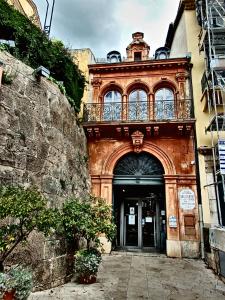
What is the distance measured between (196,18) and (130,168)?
786cm

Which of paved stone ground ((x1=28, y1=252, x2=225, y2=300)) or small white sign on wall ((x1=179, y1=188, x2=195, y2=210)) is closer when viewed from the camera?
paved stone ground ((x1=28, y1=252, x2=225, y2=300))

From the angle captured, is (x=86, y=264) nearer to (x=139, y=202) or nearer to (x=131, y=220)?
(x=131, y=220)

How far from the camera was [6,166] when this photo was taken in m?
5.25

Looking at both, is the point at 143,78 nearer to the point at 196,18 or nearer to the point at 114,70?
the point at 114,70

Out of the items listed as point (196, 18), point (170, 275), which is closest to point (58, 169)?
point (170, 275)

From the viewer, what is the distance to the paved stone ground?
5.14 meters

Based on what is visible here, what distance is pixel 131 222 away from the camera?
11531mm

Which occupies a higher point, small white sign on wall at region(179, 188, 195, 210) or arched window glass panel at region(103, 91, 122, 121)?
arched window glass panel at region(103, 91, 122, 121)

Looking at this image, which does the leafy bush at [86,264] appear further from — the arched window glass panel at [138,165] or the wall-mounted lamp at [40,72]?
the arched window glass panel at [138,165]

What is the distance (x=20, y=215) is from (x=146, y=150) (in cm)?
771

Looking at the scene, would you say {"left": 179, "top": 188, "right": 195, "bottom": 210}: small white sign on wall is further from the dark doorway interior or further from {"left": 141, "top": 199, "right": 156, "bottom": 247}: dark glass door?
{"left": 141, "top": 199, "right": 156, "bottom": 247}: dark glass door

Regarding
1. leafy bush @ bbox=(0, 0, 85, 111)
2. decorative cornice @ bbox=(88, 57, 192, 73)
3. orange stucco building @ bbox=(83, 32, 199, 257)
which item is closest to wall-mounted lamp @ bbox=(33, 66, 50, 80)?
leafy bush @ bbox=(0, 0, 85, 111)

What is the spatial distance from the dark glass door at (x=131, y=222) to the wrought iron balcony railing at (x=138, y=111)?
414 centimetres

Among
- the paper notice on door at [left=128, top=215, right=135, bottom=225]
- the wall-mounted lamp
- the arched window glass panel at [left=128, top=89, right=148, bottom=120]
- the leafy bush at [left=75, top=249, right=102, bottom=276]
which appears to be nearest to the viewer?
the leafy bush at [left=75, top=249, right=102, bottom=276]
